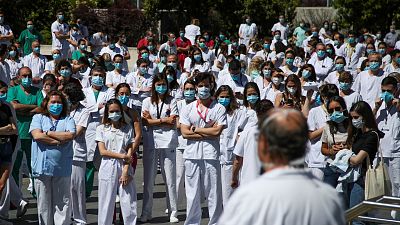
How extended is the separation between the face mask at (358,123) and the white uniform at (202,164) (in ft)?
7.06

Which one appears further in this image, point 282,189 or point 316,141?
point 316,141

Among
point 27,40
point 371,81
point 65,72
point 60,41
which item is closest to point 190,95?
point 65,72

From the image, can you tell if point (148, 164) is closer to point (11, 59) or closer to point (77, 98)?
point (77, 98)

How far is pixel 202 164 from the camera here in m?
11.7

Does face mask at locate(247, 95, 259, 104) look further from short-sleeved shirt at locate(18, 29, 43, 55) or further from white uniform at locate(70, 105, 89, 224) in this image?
short-sleeved shirt at locate(18, 29, 43, 55)

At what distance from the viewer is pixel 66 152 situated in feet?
36.6

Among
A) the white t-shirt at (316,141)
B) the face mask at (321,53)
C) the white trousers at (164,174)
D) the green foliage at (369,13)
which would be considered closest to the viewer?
the white t-shirt at (316,141)

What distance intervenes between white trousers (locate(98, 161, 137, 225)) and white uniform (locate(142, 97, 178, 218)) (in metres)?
1.17

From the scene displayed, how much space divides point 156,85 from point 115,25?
22.8 metres

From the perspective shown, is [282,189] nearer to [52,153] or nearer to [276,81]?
[52,153]

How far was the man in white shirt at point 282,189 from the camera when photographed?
439cm

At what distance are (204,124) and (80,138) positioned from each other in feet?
5.36

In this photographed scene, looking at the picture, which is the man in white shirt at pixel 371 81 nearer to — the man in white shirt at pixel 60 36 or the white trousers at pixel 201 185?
the white trousers at pixel 201 185

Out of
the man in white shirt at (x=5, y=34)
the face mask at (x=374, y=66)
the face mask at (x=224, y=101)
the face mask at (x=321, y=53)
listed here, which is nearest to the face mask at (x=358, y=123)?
the face mask at (x=224, y=101)
